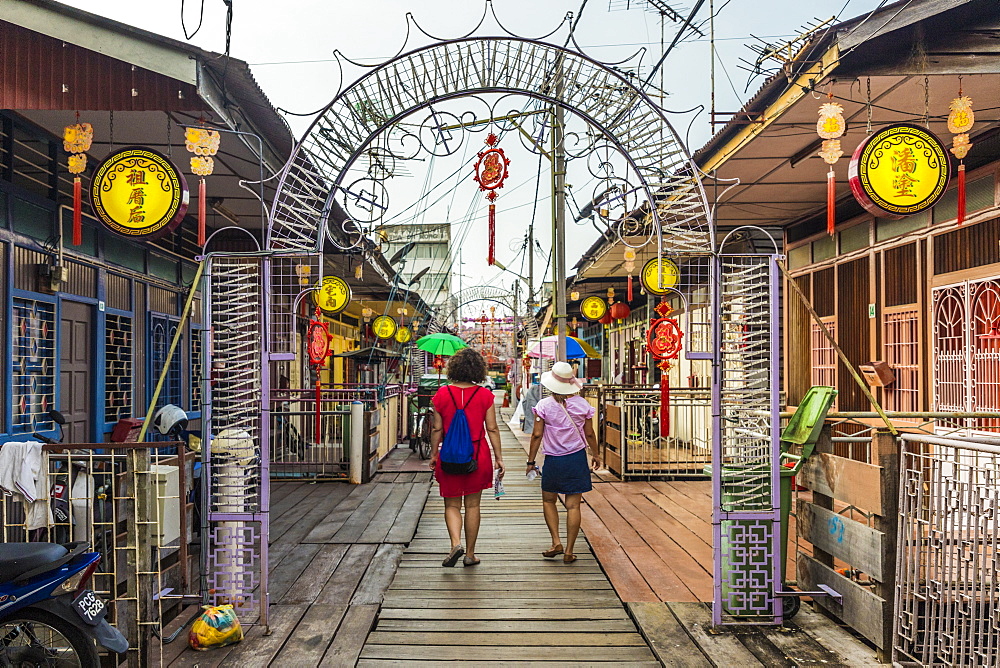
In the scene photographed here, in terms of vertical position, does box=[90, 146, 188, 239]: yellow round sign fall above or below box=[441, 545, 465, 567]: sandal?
above

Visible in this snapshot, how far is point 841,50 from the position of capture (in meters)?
5.61

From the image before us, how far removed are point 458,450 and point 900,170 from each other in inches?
155

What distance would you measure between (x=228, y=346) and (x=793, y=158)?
Answer: 258 inches

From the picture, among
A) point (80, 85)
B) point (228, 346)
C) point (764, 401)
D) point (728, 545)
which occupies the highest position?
point (80, 85)

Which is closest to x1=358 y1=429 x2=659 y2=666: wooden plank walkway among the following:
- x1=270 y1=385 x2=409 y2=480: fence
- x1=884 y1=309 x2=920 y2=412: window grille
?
x1=270 y1=385 x2=409 y2=480: fence

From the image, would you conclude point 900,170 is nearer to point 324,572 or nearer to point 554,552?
point 554,552

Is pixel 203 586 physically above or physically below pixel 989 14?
below

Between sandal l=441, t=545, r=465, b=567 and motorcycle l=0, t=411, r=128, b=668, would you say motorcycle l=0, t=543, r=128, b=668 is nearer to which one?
motorcycle l=0, t=411, r=128, b=668

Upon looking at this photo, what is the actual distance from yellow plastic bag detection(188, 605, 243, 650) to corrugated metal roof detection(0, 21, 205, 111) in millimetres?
3825

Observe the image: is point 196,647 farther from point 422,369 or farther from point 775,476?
point 422,369

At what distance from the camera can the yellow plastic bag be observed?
4324mm

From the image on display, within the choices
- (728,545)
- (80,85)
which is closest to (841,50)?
(728,545)

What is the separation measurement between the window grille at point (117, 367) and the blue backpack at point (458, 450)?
5383 mm

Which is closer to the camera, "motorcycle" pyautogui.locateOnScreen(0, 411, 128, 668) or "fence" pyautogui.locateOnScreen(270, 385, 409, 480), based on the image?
"motorcycle" pyautogui.locateOnScreen(0, 411, 128, 668)
